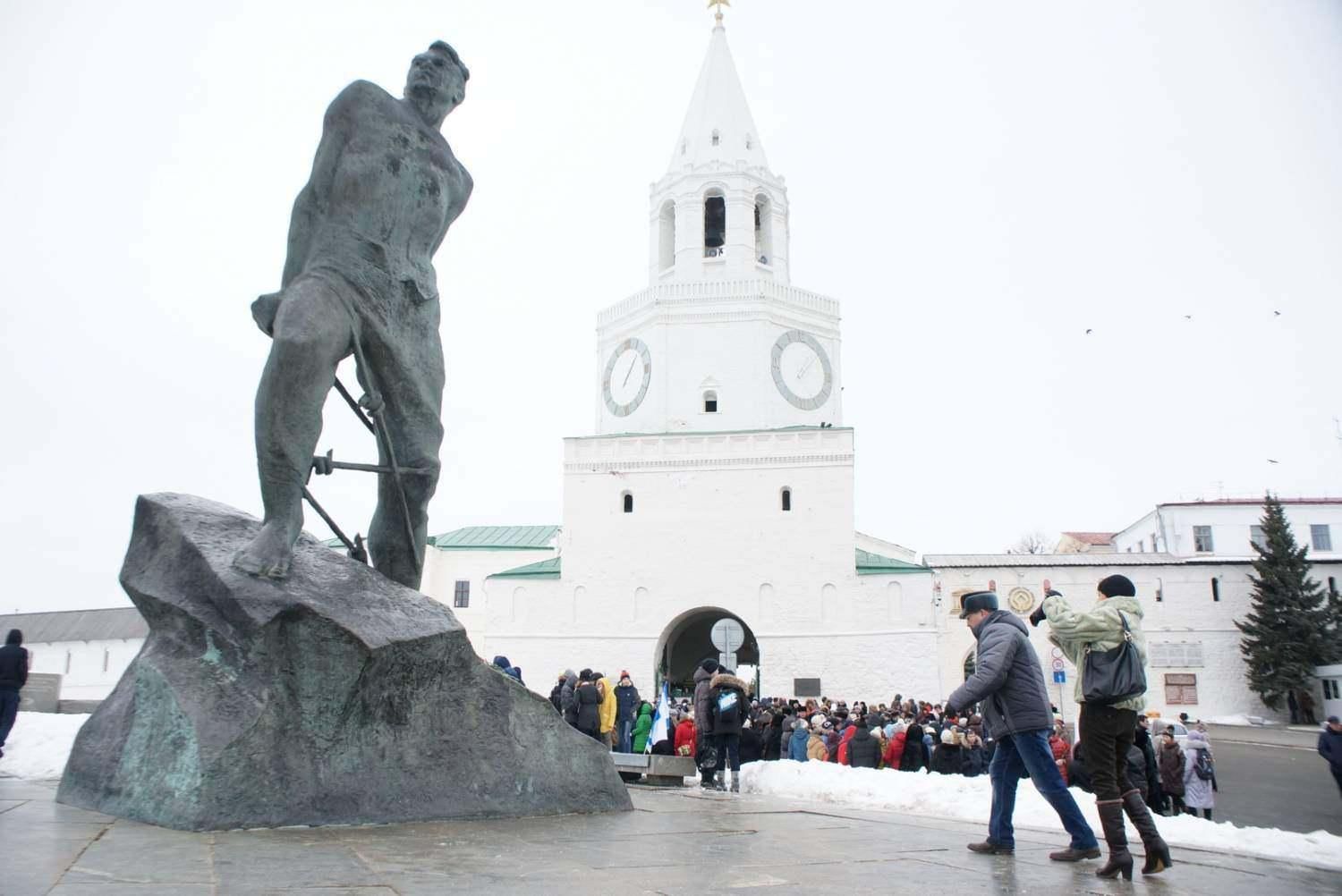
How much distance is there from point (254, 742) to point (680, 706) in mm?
18768

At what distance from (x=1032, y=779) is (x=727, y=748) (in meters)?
5.93

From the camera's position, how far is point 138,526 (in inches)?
191

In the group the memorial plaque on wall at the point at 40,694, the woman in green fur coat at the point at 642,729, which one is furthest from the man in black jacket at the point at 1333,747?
the memorial plaque on wall at the point at 40,694

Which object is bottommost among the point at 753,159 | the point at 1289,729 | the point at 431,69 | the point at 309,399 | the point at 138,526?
the point at 1289,729

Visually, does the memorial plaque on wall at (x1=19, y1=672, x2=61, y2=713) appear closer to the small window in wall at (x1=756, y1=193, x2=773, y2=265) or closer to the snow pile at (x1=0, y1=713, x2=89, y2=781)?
the snow pile at (x1=0, y1=713, x2=89, y2=781)

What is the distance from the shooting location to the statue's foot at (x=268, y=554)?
4328 mm

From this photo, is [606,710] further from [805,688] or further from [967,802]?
[805,688]

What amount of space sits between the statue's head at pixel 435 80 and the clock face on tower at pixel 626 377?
97.2 ft

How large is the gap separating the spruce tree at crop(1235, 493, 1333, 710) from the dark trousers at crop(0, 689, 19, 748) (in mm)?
34660

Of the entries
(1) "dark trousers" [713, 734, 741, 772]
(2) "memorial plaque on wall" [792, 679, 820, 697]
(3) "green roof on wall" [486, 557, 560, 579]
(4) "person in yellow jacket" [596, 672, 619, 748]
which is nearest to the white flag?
(4) "person in yellow jacket" [596, 672, 619, 748]

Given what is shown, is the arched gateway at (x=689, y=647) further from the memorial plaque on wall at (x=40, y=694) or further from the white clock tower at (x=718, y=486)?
the memorial plaque on wall at (x=40, y=694)

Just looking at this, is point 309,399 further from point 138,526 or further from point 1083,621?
point 1083,621

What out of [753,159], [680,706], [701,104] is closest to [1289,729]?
[680,706]

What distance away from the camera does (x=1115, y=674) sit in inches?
167
